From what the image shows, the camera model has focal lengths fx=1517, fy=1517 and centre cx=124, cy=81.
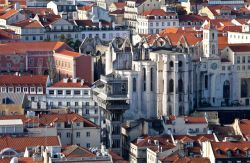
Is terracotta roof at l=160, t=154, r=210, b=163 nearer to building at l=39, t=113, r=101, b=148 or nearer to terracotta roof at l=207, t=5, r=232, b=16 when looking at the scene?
building at l=39, t=113, r=101, b=148

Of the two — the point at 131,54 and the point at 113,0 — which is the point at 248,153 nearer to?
the point at 131,54

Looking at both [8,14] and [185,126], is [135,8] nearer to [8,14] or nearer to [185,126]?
[8,14]

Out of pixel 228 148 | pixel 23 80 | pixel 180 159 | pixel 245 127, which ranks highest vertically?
pixel 23 80

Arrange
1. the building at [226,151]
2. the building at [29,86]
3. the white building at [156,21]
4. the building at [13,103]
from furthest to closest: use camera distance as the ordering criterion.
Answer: the white building at [156,21] → the building at [29,86] → the building at [13,103] → the building at [226,151]

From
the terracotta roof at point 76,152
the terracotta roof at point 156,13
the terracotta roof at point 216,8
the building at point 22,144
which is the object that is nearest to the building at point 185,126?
the building at point 22,144

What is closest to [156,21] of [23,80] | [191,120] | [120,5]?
[120,5]

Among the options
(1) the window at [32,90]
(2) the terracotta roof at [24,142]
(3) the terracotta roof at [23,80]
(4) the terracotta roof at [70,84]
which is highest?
(3) the terracotta roof at [23,80]

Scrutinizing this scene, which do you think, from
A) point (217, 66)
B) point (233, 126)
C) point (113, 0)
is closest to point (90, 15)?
point (113, 0)

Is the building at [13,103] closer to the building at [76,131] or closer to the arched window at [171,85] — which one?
the building at [76,131]
